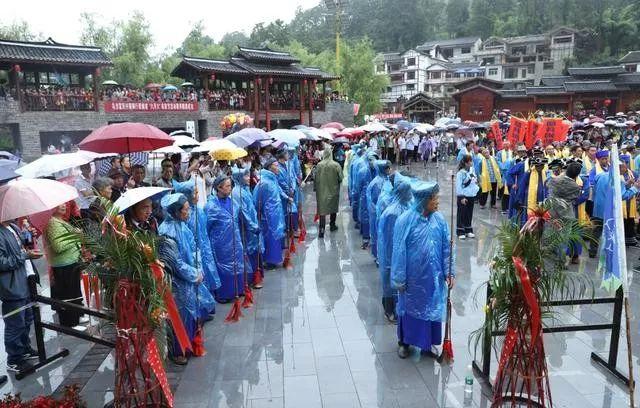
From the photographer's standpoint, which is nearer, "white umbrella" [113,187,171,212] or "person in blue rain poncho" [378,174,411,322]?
"white umbrella" [113,187,171,212]

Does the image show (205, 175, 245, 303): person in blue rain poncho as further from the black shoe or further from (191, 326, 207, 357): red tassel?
the black shoe

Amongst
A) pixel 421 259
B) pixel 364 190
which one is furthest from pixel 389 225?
pixel 364 190

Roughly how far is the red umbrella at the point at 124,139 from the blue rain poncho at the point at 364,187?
3.92 metres

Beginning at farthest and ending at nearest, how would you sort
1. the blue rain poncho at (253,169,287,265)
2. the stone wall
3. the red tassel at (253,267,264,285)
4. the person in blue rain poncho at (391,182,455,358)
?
the stone wall → the blue rain poncho at (253,169,287,265) → the red tassel at (253,267,264,285) → the person in blue rain poncho at (391,182,455,358)

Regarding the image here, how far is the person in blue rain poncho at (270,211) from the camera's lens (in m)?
7.43

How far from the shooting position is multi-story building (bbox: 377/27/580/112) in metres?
47.7

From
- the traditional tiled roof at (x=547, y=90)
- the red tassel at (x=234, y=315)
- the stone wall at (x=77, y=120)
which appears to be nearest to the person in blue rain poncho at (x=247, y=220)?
the red tassel at (x=234, y=315)

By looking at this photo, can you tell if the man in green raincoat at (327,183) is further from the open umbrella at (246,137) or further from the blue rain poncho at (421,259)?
the blue rain poncho at (421,259)

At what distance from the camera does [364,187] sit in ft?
30.9

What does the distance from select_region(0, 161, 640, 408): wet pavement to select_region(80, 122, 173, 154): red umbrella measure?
2.49 metres

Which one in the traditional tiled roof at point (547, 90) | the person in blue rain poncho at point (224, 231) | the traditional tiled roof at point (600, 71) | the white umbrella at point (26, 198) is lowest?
the person in blue rain poncho at point (224, 231)

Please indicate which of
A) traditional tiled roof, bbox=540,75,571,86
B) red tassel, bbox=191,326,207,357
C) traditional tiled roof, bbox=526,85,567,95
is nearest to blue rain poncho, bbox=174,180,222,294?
red tassel, bbox=191,326,207,357

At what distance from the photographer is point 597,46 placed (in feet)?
153

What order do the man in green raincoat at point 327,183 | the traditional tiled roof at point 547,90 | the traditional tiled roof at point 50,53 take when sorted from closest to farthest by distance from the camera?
the man in green raincoat at point 327,183 → the traditional tiled roof at point 50,53 → the traditional tiled roof at point 547,90
